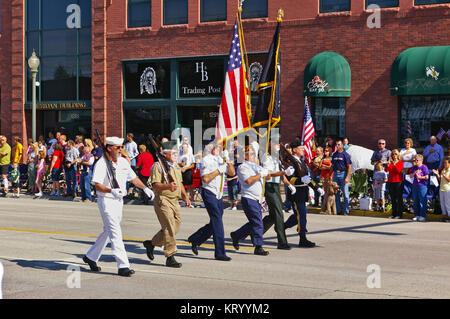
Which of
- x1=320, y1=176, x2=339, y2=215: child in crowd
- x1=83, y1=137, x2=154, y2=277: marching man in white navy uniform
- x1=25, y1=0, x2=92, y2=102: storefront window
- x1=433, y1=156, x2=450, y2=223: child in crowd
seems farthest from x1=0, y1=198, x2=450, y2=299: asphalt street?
x1=25, y1=0, x2=92, y2=102: storefront window

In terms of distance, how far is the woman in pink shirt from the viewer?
18281mm

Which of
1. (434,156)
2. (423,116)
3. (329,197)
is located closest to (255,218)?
(329,197)

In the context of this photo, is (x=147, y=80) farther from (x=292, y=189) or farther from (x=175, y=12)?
(x=292, y=189)

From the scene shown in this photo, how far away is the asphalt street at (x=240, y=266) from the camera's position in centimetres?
851

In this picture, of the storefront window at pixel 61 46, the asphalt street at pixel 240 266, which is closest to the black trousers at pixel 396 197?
the asphalt street at pixel 240 266

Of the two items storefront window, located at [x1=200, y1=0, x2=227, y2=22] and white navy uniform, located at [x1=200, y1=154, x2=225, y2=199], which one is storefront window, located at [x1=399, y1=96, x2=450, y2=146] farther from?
white navy uniform, located at [x1=200, y1=154, x2=225, y2=199]

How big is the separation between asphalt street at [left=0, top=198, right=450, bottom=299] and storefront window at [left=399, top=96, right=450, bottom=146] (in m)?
8.34

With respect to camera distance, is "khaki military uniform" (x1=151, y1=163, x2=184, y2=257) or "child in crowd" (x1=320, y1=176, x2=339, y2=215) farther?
"child in crowd" (x1=320, y1=176, x2=339, y2=215)

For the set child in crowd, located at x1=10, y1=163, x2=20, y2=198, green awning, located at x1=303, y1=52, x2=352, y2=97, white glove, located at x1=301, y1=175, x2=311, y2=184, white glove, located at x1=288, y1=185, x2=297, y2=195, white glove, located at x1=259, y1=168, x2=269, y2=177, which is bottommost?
child in crowd, located at x1=10, y1=163, x2=20, y2=198

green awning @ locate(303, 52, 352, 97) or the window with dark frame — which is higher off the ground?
the window with dark frame

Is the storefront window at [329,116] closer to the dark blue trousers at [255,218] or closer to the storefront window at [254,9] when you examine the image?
the storefront window at [254,9]

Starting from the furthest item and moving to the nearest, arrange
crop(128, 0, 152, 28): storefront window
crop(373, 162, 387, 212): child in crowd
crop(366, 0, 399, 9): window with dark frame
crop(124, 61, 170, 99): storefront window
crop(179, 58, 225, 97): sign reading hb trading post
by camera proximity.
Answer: crop(128, 0, 152, 28): storefront window
crop(124, 61, 170, 99): storefront window
crop(179, 58, 225, 97): sign reading hb trading post
crop(366, 0, 399, 9): window with dark frame
crop(373, 162, 387, 212): child in crowd

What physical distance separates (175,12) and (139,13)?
1.70 meters
